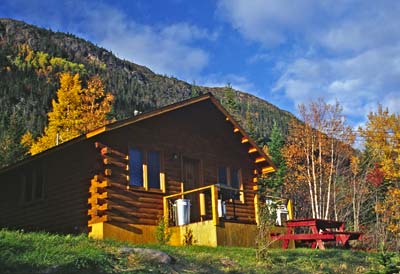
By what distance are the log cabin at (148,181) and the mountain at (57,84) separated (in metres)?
19.2

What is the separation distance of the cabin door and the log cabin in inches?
1.4

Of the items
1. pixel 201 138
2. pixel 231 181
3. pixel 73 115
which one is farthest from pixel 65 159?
pixel 73 115

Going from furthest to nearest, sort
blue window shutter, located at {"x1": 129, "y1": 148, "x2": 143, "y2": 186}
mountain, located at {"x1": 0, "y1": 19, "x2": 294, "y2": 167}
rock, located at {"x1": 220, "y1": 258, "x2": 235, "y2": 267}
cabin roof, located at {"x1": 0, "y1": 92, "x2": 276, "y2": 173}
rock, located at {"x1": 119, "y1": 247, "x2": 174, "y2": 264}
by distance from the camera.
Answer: mountain, located at {"x1": 0, "y1": 19, "x2": 294, "y2": 167} → blue window shutter, located at {"x1": 129, "y1": 148, "x2": 143, "y2": 186} → cabin roof, located at {"x1": 0, "y1": 92, "x2": 276, "y2": 173} → rock, located at {"x1": 220, "y1": 258, "x2": 235, "y2": 267} → rock, located at {"x1": 119, "y1": 247, "x2": 174, "y2": 264}

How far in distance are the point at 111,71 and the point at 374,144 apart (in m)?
104

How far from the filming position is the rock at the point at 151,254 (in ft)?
38.9

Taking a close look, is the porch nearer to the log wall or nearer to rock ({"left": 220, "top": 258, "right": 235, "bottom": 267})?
the log wall

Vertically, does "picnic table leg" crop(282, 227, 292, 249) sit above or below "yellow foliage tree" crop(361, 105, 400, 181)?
below

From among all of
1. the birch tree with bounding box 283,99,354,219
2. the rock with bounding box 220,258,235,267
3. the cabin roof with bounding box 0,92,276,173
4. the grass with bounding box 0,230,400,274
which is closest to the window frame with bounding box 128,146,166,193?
the cabin roof with bounding box 0,92,276,173

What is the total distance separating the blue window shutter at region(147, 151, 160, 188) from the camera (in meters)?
18.2

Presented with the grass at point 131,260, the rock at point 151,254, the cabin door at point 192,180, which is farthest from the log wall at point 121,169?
the rock at point 151,254

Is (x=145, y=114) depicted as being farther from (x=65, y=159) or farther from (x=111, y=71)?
(x=111, y=71)

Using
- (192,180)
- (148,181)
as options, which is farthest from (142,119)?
(192,180)

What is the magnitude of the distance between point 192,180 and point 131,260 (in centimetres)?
848

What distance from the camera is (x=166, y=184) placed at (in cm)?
1855
